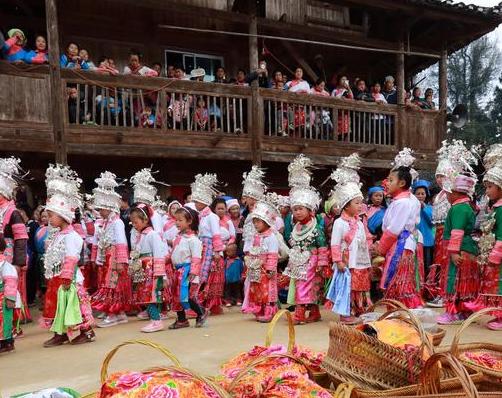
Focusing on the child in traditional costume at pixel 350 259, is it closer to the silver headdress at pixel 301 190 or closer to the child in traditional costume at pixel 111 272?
the silver headdress at pixel 301 190

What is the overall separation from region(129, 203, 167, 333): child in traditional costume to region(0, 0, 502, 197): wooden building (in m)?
3.45

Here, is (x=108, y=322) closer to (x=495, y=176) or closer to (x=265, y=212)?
(x=265, y=212)

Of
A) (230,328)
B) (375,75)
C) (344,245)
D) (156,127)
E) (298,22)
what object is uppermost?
(298,22)

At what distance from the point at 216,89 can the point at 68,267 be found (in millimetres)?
6496

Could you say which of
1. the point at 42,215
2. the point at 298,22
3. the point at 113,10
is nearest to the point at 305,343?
the point at 42,215

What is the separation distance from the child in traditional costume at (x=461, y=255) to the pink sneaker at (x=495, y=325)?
0.27 meters

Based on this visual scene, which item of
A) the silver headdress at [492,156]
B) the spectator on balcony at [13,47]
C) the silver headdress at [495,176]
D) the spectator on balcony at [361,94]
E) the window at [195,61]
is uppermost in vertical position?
the window at [195,61]

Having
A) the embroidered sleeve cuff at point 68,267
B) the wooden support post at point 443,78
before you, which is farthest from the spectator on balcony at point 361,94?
the embroidered sleeve cuff at point 68,267

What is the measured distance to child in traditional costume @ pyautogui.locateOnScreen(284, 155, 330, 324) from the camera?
6371 millimetres

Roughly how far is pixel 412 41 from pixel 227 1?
5.83m

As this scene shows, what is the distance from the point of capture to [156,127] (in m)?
10.6

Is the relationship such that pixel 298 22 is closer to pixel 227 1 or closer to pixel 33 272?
pixel 227 1

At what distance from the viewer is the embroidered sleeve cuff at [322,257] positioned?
644 cm

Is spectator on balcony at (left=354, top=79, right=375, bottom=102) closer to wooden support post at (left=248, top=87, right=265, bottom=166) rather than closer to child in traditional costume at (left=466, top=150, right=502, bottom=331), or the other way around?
wooden support post at (left=248, top=87, right=265, bottom=166)
